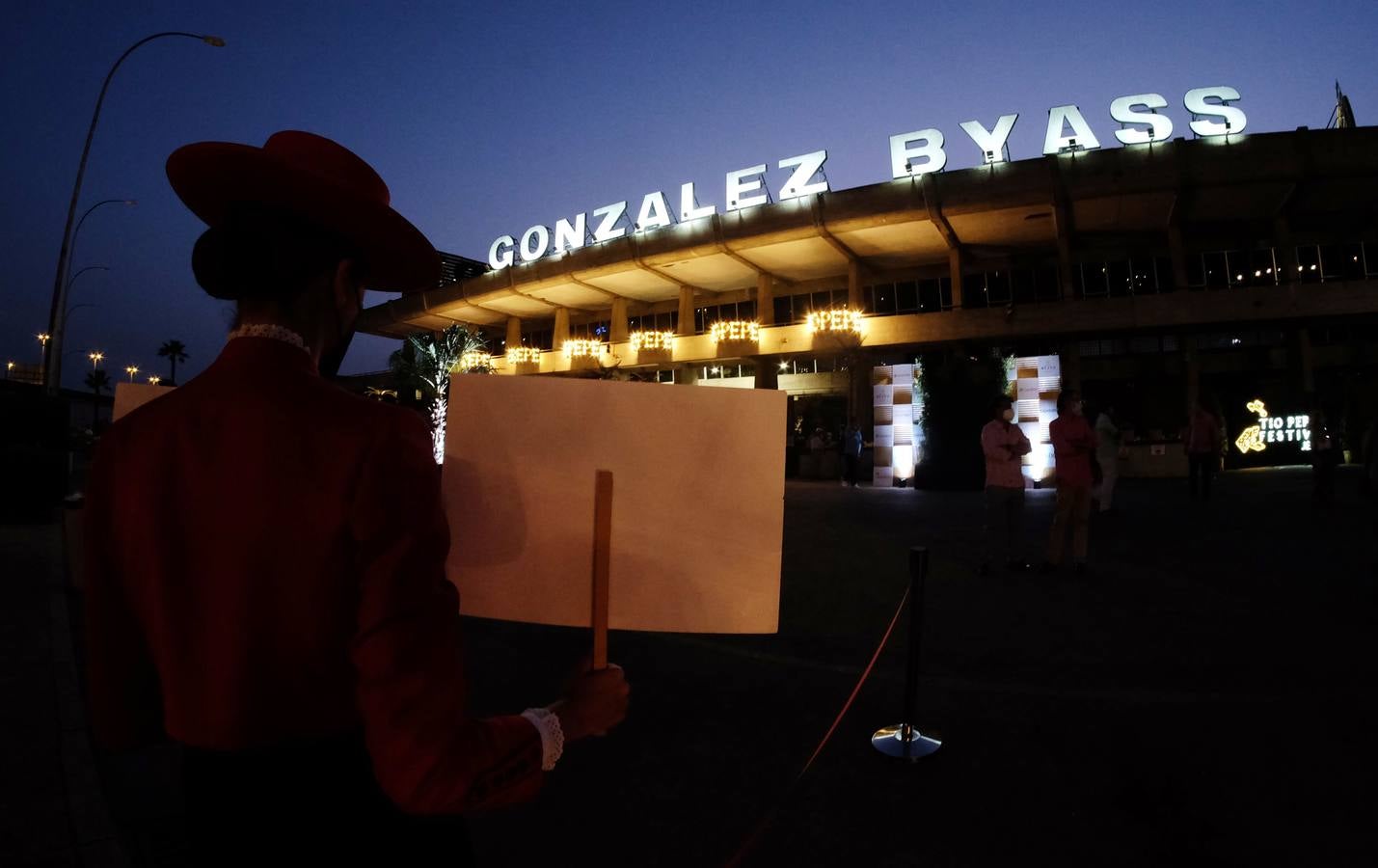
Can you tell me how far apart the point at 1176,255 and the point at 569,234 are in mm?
22499

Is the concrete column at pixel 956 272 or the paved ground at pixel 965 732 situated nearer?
Answer: the paved ground at pixel 965 732

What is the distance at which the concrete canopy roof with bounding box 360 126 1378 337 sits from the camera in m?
20.1

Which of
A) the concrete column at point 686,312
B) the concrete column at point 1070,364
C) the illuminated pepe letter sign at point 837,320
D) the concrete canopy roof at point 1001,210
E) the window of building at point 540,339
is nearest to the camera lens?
the concrete canopy roof at point 1001,210

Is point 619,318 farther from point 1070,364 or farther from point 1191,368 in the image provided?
point 1191,368

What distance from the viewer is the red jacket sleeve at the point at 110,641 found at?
99 cm

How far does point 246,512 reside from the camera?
886 millimetres

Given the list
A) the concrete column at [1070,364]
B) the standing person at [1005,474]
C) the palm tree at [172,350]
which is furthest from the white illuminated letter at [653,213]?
the palm tree at [172,350]

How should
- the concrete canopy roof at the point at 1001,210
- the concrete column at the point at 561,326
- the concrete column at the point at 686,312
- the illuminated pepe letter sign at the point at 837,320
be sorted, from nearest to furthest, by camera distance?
the concrete canopy roof at the point at 1001,210, the illuminated pepe letter sign at the point at 837,320, the concrete column at the point at 686,312, the concrete column at the point at 561,326

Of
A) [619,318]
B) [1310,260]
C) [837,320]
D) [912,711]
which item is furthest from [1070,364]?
[912,711]

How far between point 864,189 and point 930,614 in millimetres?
19394

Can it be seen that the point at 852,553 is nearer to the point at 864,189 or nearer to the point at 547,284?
the point at 864,189

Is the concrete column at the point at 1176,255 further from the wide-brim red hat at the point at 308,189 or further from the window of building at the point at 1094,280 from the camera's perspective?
the wide-brim red hat at the point at 308,189

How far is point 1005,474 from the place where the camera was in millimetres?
7691

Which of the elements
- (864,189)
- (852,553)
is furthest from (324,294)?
(864,189)
